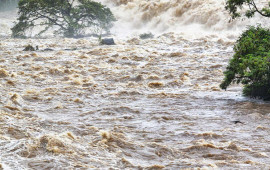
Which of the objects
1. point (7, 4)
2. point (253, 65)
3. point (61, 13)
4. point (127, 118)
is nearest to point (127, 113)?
point (127, 118)

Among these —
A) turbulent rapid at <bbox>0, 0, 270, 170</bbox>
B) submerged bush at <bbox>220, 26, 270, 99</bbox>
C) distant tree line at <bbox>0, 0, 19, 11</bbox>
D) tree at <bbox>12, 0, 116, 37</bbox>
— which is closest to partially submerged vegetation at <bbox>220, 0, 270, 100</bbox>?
submerged bush at <bbox>220, 26, 270, 99</bbox>

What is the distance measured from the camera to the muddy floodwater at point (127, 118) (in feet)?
18.3

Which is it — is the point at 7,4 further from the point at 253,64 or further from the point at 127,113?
the point at 253,64

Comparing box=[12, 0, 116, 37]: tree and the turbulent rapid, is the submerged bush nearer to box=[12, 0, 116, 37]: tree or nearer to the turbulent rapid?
the turbulent rapid

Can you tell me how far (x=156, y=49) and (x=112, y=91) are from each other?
342 inches

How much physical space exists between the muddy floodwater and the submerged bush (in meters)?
0.33

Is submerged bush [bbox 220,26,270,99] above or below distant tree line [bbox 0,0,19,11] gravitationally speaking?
below

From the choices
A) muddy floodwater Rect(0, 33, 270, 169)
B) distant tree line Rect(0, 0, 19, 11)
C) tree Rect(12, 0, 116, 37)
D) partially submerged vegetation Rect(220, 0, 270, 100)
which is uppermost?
distant tree line Rect(0, 0, 19, 11)

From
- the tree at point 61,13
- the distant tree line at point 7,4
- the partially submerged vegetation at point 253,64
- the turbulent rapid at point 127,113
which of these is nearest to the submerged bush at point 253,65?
the partially submerged vegetation at point 253,64

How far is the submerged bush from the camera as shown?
27.4ft

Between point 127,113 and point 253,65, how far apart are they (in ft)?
9.45

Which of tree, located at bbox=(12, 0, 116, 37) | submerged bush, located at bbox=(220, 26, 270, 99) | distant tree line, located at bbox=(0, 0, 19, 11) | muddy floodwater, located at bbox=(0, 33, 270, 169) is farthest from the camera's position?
distant tree line, located at bbox=(0, 0, 19, 11)

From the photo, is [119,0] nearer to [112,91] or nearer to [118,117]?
[112,91]

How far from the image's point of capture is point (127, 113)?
8203 millimetres
